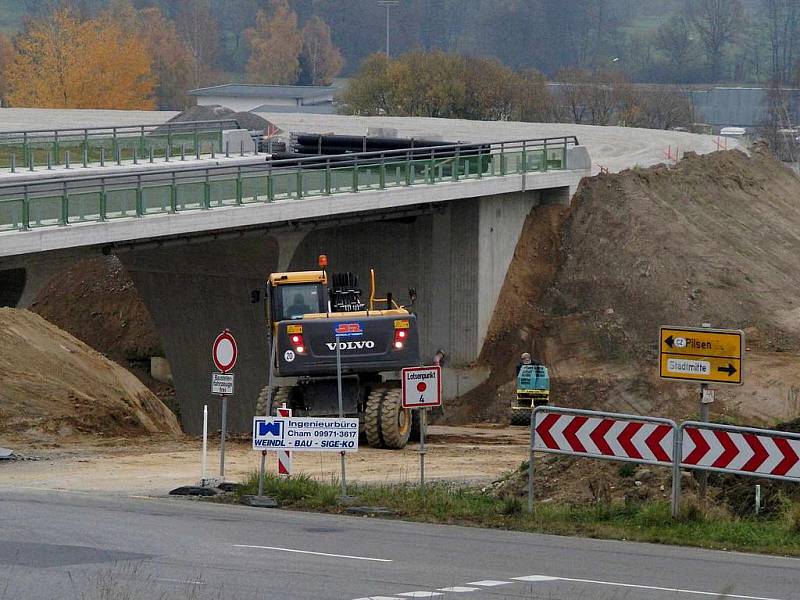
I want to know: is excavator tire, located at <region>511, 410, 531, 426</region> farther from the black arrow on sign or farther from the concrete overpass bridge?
the black arrow on sign

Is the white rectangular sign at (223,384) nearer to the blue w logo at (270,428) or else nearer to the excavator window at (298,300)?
the blue w logo at (270,428)

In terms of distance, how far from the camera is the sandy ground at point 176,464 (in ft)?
79.4

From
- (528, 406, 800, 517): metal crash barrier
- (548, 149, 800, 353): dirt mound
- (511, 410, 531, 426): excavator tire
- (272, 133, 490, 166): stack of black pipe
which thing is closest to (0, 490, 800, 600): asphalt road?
(528, 406, 800, 517): metal crash barrier

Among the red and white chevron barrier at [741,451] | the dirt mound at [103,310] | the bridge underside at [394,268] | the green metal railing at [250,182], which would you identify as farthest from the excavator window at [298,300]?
the dirt mound at [103,310]

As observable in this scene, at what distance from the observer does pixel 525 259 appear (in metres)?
49.8

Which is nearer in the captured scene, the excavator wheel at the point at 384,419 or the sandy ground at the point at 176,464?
the sandy ground at the point at 176,464

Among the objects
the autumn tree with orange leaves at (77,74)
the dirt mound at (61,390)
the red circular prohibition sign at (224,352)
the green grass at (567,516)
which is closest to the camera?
the green grass at (567,516)

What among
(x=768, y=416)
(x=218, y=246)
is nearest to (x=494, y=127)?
(x=218, y=246)

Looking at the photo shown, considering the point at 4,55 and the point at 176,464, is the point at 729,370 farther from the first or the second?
the point at 4,55

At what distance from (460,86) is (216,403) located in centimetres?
5792

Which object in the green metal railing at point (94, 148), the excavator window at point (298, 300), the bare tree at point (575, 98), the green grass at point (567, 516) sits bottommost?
the green grass at point (567, 516)

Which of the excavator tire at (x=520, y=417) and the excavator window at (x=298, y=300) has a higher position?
the excavator window at (x=298, y=300)

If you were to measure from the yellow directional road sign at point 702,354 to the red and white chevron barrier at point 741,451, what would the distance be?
72cm

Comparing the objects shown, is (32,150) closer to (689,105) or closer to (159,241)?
(159,241)
